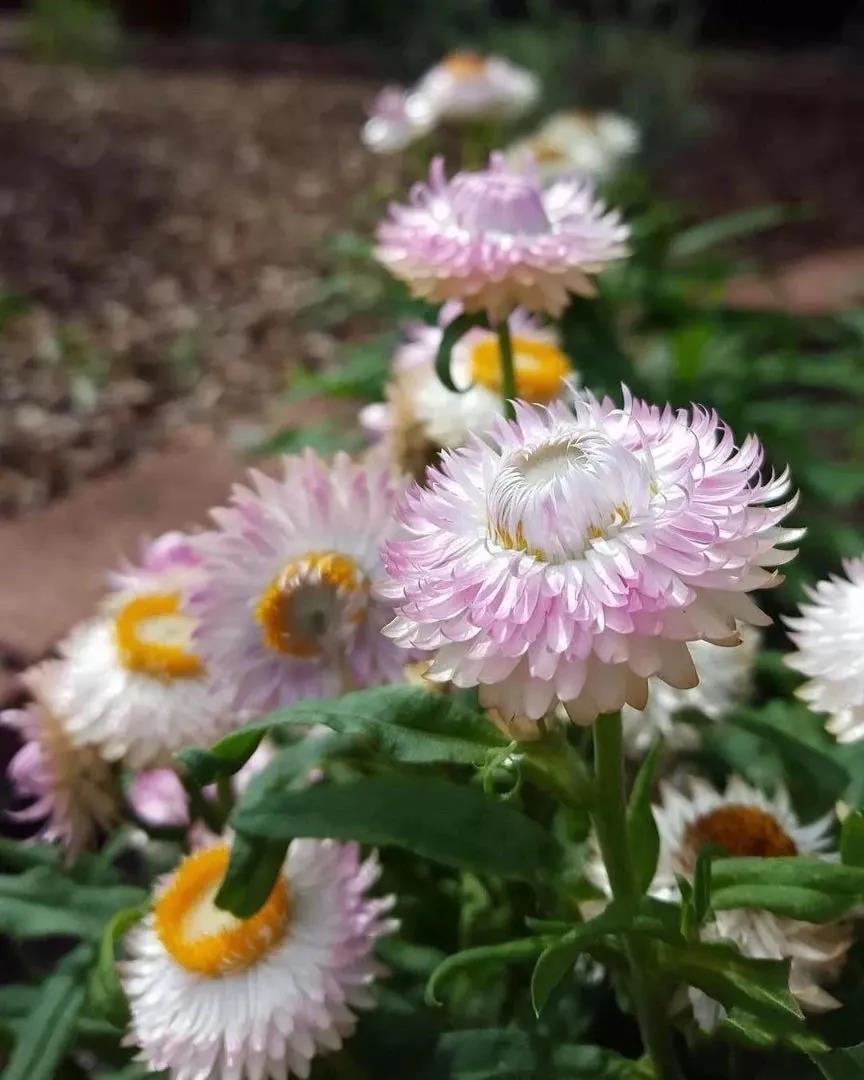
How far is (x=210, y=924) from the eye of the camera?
2.47 feet

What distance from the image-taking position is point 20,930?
0.85 metres

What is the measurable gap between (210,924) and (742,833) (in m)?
0.35

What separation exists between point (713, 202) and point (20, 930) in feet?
12.7

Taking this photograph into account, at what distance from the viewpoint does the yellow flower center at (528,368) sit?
1069 millimetres

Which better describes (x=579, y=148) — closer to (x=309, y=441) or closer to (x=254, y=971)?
(x=309, y=441)

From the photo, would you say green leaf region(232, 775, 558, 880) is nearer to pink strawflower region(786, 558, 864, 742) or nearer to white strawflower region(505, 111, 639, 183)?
pink strawflower region(786, 558, 864, 742)

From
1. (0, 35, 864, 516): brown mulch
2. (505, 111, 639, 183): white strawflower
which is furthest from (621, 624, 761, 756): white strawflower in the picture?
(0, 35, 864, 516): brown mulch

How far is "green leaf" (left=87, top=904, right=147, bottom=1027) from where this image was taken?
791 mm

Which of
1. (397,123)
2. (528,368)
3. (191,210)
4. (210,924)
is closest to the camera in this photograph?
(210,924)

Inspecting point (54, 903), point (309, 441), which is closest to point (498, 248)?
point (54, 903)

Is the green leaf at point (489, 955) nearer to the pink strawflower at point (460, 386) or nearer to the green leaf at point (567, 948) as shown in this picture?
the green leaf at point (567, 948)

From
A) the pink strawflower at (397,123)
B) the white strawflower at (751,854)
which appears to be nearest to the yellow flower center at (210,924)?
the white strawflower at (751,854)

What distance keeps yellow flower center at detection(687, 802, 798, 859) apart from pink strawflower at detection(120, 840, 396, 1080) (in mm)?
219

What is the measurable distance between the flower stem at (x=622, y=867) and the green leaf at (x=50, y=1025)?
Result: 0.40m
